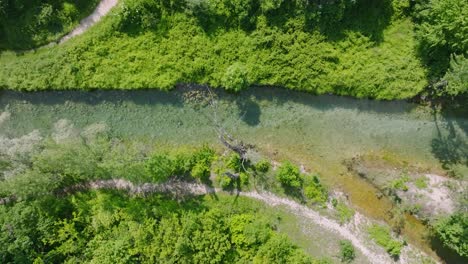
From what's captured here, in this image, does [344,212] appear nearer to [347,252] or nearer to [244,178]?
[347,252]

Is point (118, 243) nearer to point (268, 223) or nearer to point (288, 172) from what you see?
point (268, 223)

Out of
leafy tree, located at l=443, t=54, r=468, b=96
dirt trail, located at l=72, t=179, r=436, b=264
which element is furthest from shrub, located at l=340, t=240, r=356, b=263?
leafy tree, located at l=443, t=54, r=468, b=96

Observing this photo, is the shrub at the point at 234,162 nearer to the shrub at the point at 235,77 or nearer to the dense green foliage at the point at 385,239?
the shrub at the point at 235,77

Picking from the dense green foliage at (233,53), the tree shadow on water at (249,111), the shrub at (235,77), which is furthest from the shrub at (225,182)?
the dense green foliage at (233,53)

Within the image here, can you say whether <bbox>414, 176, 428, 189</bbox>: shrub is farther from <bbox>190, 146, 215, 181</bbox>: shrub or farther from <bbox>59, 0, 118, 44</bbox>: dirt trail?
<bbox>59, 0, 118, 44</bbox>: dirt trail

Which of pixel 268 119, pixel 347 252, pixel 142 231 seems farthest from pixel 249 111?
pixel 347 252

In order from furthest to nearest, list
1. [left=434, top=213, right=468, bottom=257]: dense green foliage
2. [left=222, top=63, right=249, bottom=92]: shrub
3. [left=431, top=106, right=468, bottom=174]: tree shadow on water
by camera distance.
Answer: [left=431, top=106, right=468, bottom=174]: tree shadow on water
[left=222, top=63, right=249, bottom=92]: shrub
[left=434, top=213, right=468, bottom=257]: dense green foliage
